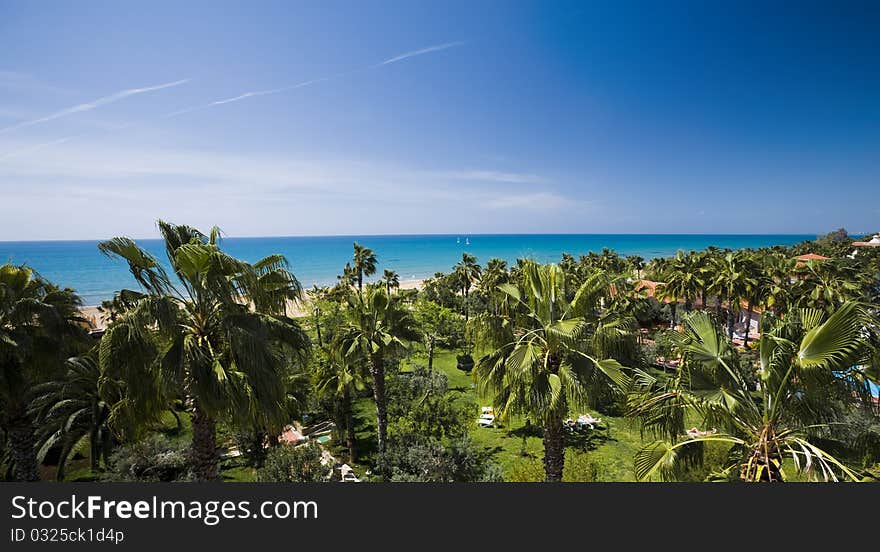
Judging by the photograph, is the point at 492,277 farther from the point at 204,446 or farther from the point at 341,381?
the point at 204,446

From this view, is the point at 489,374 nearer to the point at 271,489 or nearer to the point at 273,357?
the point at 273,357

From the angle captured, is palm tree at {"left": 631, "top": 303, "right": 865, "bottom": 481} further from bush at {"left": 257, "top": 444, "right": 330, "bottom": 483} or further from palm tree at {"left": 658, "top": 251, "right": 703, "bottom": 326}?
palm tree at {"left": 658, "top": 251, "right": 703, "bottom": 326}

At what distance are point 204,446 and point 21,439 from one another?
5901mm

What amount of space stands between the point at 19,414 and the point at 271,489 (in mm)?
9834

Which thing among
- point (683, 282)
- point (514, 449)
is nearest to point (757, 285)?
point (683, 282)

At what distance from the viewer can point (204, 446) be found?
696cm

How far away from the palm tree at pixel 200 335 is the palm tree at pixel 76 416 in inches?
237

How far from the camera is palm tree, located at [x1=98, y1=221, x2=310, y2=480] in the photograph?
583 centimetres

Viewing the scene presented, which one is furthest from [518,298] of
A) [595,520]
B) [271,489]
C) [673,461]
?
[271,489]

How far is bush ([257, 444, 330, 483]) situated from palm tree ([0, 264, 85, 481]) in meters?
5.31

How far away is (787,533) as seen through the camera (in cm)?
333

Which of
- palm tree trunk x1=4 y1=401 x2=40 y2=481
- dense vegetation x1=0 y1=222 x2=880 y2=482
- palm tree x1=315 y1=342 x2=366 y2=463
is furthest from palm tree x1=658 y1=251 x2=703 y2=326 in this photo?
palm tree trunk x1=4 y1=401 x2=40 y2=481

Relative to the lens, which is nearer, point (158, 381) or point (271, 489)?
point (271, 489)

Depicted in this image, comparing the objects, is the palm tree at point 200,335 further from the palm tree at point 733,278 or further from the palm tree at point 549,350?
the palm tree at point 733,278
